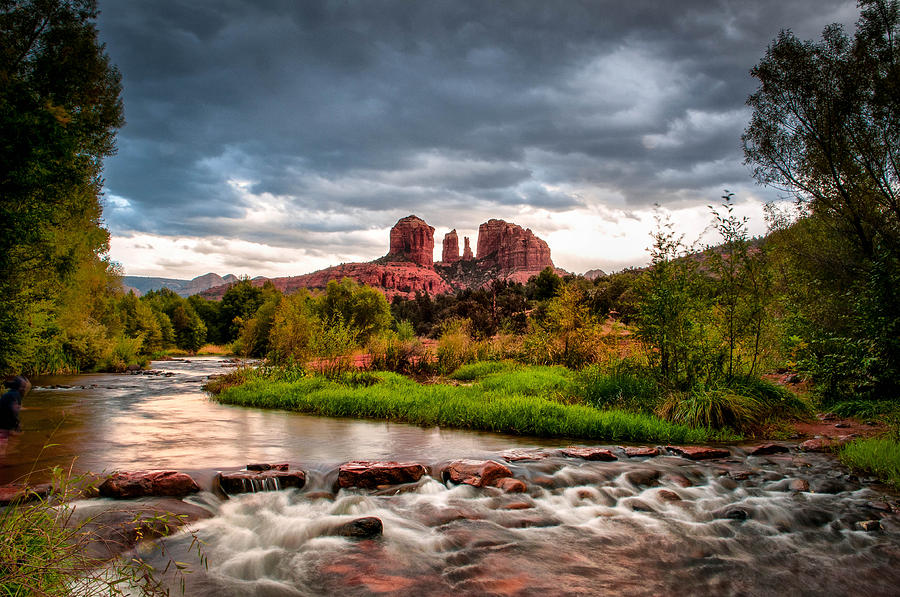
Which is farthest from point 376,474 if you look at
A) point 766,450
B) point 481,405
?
point 766,450

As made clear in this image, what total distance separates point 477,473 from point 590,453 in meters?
2.27

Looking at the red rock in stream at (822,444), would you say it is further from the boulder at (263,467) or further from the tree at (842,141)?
the boulder at (263,467)

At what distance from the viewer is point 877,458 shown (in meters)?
6.59

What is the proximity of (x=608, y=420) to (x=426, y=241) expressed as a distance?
169668 mm

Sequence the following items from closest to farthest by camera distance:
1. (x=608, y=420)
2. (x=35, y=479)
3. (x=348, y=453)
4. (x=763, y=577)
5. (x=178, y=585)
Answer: (x=178, y=585)
(x=763, y=577)
(x=35, y=479)
(x=348, y=453)
(x=608, y=420)

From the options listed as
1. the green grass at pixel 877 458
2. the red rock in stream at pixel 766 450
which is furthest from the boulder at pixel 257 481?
the green grass at pixel 877 458

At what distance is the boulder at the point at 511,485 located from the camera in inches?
236

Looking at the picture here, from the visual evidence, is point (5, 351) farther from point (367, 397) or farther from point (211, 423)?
point (367, 397)

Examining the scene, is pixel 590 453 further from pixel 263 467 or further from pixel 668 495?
pixel 263 467

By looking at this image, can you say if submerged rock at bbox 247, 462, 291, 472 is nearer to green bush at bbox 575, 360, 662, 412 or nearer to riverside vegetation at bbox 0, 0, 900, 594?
riverside vegetation at bbox 0, 0, 900, 594

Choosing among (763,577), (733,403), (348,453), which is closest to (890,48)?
(733,403)

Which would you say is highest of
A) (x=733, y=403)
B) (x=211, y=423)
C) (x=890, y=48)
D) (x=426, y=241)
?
(x=426, y=241)

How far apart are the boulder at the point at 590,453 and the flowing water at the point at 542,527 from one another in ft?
0.68

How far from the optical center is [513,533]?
15.6 ft
